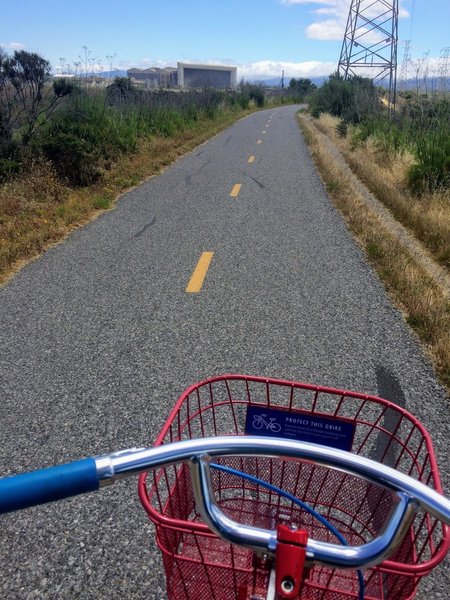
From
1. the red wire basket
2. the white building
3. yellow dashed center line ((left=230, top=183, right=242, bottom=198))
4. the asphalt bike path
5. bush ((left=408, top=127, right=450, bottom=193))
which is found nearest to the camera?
the red wire basket

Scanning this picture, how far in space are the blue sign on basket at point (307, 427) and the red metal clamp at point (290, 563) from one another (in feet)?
2.42

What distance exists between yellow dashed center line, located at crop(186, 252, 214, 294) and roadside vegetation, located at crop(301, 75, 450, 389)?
2246 millimetres

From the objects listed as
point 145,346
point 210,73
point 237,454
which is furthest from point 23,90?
point 210,73

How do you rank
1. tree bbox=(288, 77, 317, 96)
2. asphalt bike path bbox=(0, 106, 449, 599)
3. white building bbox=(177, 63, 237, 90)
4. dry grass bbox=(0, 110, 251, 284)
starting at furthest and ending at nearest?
white building bbox=(177, 63, 237, 90) < tree bbox=(288, 77, 317, 96) < dry grass bbox=(0, 110, 251, 284) < asphalt bike path bbox=(0, 106, 449, 599)

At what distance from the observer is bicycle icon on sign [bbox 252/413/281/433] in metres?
1.96

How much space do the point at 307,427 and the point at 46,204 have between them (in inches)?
360

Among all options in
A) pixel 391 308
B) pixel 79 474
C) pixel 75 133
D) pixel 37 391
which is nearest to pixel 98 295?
pixel 37 391

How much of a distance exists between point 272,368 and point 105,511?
1.93 metres

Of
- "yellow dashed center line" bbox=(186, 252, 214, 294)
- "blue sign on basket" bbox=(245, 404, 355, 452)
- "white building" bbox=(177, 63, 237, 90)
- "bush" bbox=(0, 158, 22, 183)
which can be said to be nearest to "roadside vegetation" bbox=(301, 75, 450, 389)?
"yellow dashed center line" bbox=(186, 252, 214, 294)

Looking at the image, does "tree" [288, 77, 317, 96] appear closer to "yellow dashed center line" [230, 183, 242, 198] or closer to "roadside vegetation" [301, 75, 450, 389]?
"roadside vegetation" [301, 75, 450, 389]

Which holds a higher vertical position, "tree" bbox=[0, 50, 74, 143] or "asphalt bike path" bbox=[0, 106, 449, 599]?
"tree" bbox=[0, 50, 74, 143]

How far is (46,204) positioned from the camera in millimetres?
9938

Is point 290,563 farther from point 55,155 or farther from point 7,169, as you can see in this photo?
→ point 55,155

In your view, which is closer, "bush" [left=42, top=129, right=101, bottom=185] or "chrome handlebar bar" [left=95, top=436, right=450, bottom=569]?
"chrome handlebar bar" [left=95, top=436, right=450, bottom=569]
